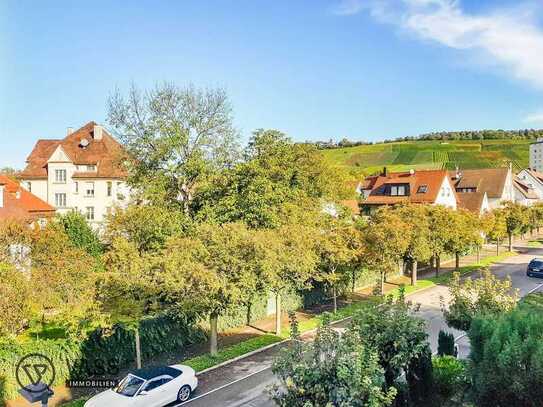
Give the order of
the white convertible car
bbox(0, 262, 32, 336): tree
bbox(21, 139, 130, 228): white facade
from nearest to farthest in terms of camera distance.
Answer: the white convertible car < bbox(0, 262, 32, 336): tree < bbox(21, 139, 130, 228): white facade

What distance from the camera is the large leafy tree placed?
34.8m

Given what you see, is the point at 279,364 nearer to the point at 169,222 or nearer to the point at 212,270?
the point at 212,270

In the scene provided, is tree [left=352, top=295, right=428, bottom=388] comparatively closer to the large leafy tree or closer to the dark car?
the large leafy tree

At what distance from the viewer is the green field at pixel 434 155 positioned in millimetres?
126537

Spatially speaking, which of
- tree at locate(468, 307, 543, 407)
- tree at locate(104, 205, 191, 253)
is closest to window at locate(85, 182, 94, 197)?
tree at locate(104, 205, 191, 253)

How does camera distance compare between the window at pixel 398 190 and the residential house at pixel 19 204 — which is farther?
the window at pixel 398 190

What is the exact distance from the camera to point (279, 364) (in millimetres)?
10328

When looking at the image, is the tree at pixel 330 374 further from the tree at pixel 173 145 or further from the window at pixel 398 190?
the window at pixel 398 190

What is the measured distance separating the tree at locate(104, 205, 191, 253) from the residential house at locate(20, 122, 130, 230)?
19499mm

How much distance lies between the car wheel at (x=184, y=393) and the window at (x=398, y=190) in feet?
170

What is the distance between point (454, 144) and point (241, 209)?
443ft

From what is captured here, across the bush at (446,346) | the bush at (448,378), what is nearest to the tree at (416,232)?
the bush at (446,346)

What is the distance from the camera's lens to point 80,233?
1485 inches

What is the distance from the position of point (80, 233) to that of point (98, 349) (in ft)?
63.7
